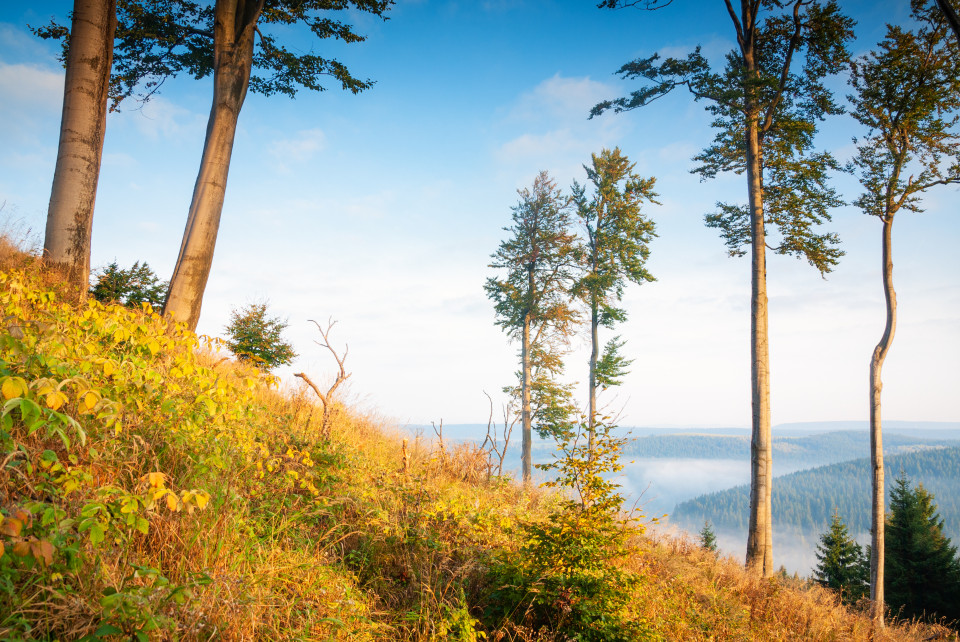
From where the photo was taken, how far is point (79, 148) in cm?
591

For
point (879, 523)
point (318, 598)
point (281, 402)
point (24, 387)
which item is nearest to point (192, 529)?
point (318, 598)

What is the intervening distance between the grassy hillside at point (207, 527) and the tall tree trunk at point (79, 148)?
776 mm

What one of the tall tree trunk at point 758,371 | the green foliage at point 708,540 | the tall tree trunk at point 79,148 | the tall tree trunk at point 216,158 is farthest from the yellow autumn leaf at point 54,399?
the green foliage at point 708,540

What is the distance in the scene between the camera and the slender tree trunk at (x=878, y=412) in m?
10.8

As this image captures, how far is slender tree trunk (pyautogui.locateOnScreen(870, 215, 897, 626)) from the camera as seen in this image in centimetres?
1084

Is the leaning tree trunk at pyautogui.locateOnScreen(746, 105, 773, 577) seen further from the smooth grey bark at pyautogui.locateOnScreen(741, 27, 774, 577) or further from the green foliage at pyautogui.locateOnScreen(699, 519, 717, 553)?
the green foliage at pyautogui.locateOnScreen(699, 519, 717, 553)

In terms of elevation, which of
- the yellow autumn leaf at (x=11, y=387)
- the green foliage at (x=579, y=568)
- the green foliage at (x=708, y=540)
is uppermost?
the yellow autumn leaf at (x=11, y=387)

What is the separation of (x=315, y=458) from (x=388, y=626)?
2.55m

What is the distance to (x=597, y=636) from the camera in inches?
129

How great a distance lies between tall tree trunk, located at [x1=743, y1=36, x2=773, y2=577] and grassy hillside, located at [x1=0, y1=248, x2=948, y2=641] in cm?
248

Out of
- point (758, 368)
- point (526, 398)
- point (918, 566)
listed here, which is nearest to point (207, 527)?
point (758, 368)

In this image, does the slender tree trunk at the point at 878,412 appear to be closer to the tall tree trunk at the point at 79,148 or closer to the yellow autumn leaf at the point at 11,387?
the yellow autumn leaf at the point at 11,387

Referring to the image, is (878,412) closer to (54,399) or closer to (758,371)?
(758,371)

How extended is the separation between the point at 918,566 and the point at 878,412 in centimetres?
2102
